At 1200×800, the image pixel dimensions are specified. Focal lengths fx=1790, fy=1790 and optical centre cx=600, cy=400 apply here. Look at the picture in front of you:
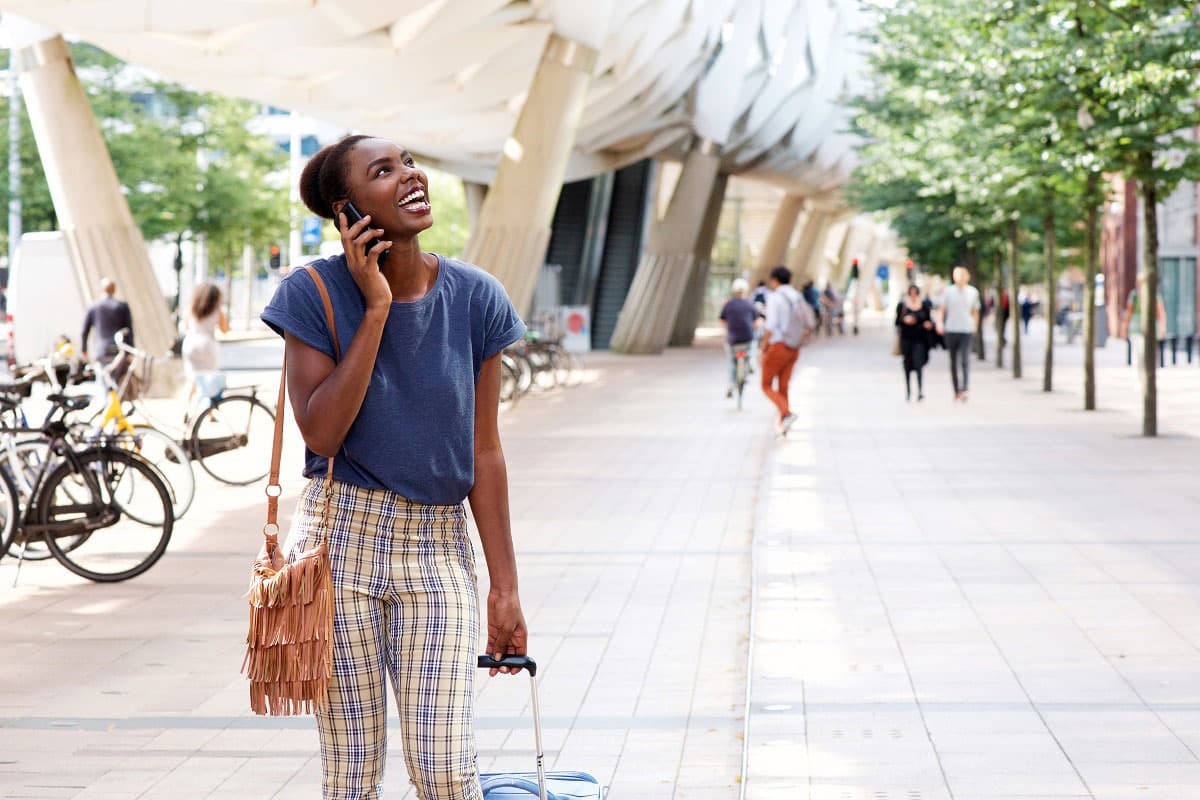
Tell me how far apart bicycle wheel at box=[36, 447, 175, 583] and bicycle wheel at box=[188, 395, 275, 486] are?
10.4 feet

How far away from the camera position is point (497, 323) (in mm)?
3428

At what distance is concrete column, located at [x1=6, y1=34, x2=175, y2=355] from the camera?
80.9 feet

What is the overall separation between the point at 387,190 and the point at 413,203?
5cm

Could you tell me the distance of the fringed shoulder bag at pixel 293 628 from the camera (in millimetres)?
3176

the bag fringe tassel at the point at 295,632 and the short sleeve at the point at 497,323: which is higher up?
the short sleeve at the point at 497,323

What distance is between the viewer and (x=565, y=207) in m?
50.5

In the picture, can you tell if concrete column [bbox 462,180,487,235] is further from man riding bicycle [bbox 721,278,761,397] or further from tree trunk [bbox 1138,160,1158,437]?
tree trunk [bbox 1138,160,1158,437]

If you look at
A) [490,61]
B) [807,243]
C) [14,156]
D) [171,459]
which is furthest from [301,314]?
[807,243]

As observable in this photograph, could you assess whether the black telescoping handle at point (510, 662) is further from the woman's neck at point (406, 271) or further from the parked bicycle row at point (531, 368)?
the parked bicycle row at point (531, 368)

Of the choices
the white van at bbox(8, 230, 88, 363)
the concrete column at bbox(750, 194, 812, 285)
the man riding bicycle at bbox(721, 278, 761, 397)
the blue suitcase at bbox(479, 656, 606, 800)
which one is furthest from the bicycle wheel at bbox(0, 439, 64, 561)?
the concrete column at bbox(750, 194, 812, 285)

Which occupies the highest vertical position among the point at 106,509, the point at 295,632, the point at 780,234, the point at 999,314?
the point at 780,234

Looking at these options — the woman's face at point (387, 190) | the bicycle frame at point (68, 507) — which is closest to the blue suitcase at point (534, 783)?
the woman's face at point (387, 190)

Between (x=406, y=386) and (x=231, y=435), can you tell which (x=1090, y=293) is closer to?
(x=231, y=435)

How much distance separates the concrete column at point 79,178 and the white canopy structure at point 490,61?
2.86ft
